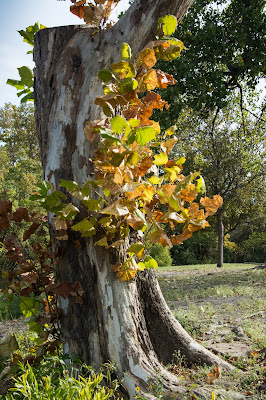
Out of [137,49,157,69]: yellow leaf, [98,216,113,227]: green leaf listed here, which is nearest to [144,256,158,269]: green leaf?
[98,216,113,227]: green leaf

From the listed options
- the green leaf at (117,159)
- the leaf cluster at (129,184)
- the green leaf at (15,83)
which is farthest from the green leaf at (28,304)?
the green leaf at (15,83)

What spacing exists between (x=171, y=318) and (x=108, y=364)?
2.59ft

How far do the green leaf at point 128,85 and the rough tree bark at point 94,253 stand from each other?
462 mm

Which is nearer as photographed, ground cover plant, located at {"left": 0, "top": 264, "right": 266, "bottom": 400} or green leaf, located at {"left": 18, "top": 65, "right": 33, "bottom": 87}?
ground cover plant, located at {"left": 0, "top": 264, "right": 266, "bottom": 400}

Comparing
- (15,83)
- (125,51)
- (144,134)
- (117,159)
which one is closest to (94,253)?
(117,159)

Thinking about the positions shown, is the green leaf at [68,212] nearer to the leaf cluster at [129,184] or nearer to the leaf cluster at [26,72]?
the leaf cluster at [129,184]

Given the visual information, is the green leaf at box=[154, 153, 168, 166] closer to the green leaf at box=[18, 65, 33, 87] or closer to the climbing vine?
the climbing vine

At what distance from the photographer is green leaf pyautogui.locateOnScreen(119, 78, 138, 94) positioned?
1.80m

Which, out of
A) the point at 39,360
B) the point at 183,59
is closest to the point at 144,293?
the point at 39,360

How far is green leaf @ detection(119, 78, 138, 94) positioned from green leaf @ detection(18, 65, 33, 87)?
121 centimetres

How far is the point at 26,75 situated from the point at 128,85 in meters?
1.26

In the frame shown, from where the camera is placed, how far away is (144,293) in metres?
2.44

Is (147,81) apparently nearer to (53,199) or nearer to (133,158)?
(133,158)

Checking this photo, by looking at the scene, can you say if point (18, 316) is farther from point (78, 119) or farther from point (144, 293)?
point (78, 119)
